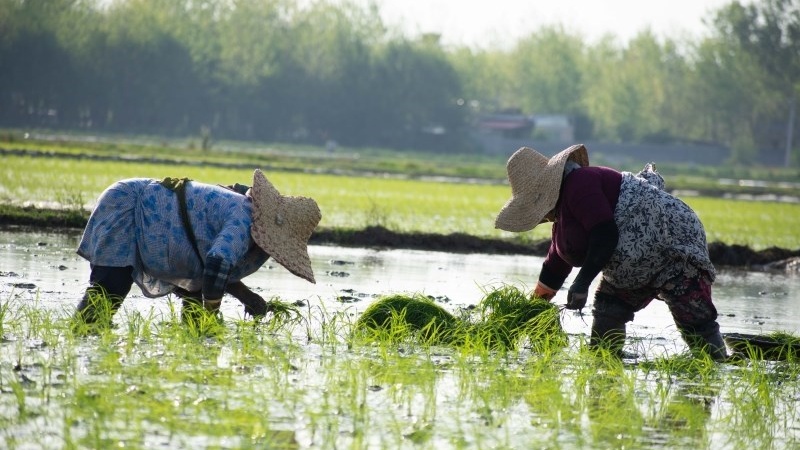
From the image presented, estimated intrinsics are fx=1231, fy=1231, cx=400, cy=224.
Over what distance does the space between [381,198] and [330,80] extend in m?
51.2

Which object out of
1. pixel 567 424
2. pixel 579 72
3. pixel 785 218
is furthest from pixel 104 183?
pixel 579 72

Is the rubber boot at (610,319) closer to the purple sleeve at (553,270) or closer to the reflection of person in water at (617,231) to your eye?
the reflection of person in water at (617,231)

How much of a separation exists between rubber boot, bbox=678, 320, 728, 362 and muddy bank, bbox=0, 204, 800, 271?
7.80 meters

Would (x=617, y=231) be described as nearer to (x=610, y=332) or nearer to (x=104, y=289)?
(x=610, y=332)

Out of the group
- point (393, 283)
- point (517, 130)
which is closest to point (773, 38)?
point (517, 130)

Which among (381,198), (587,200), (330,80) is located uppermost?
(330,80)

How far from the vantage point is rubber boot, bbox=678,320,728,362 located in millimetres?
6566

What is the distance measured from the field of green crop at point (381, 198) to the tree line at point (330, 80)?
3669 centimetres

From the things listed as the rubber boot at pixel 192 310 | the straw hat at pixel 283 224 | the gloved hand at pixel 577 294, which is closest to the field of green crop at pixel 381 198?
the rubber boot at pixel 192 310

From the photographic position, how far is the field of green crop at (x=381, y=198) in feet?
54.5

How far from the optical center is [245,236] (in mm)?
6082

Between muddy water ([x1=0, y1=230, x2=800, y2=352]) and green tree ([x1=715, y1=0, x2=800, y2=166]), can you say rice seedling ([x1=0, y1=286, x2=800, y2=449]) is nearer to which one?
muddy water ([x1=0, y1=230, x2=800, y2=352])

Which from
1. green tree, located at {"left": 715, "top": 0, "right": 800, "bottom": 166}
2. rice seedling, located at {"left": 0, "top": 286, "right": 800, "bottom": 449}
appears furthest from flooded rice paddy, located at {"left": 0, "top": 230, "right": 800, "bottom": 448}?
green tree, located at {"left": 715, "top": 0, "right": 800, "bottom": 166}

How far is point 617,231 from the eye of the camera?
6.12 m
